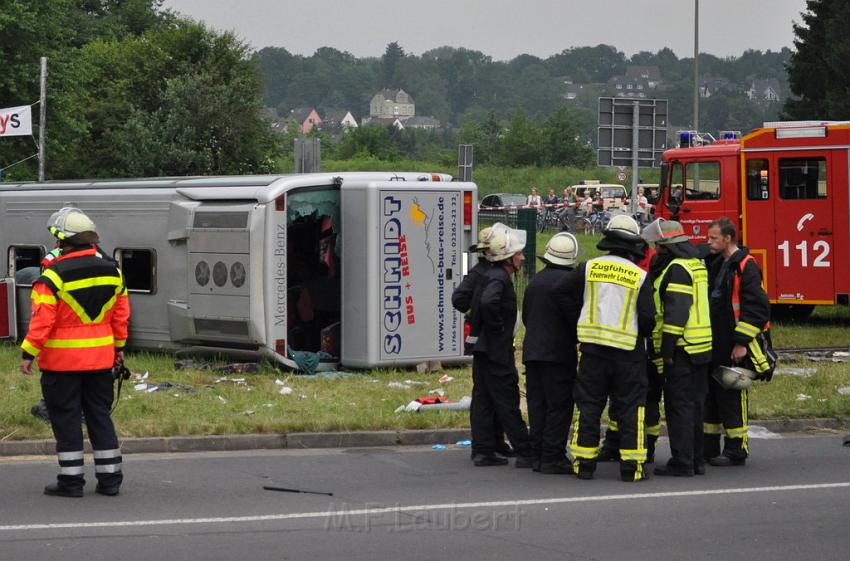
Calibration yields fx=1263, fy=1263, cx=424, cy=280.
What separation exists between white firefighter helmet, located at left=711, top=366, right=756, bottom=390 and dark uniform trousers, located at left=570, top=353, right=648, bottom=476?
89 cm

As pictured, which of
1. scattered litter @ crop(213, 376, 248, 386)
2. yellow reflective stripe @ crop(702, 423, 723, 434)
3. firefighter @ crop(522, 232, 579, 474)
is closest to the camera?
firefighter @ crop(522, 232, 579, 474)

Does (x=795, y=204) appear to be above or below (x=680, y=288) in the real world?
above

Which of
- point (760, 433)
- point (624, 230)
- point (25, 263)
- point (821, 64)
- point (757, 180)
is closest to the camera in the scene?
point (624, 230)

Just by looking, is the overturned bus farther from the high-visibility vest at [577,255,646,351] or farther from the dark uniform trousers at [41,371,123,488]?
the high-visibility vest at [577,255,646,351]

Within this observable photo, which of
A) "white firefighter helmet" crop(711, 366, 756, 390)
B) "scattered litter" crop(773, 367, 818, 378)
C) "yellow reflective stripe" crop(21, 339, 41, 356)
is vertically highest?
"yellow reflective stripe" crop(21, 339, 41, 356)

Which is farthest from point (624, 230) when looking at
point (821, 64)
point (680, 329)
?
point (821, 64)

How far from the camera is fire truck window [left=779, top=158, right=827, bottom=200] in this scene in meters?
18.7

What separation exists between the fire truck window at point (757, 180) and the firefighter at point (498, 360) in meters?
10.3

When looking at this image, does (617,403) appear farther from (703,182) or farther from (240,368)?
(703,182)

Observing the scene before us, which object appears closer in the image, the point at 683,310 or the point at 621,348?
the point at 621,348

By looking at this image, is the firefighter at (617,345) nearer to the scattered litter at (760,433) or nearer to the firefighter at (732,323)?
the firefighter at (732,323)

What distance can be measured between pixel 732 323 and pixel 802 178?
32.6 ft

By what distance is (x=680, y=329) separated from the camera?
8984 mm

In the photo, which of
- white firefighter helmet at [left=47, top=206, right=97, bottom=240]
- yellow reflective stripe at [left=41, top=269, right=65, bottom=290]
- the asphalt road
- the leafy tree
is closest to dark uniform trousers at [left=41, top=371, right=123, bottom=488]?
the asphalt road
